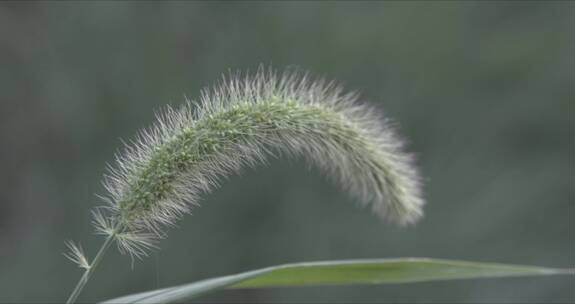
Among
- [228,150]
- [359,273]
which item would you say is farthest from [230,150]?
[359,273]

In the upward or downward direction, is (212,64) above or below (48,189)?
above

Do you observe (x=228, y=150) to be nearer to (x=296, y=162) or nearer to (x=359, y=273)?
(x=359, y=273)

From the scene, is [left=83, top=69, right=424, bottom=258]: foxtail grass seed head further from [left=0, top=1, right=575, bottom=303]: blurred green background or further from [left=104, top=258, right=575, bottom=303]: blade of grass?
[left=0, top=1, right=575, bottom=303]: blurred green background

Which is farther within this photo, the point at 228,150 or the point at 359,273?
the point at 359,273

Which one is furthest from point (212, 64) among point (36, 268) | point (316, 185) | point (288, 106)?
point (288, 106)

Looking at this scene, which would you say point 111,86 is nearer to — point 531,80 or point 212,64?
point 212,64

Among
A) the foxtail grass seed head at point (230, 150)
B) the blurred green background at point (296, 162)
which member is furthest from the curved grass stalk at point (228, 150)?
the blurred green background at point (296, 162)

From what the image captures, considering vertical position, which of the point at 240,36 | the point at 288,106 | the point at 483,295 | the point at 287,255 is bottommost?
the point at 483,295
